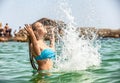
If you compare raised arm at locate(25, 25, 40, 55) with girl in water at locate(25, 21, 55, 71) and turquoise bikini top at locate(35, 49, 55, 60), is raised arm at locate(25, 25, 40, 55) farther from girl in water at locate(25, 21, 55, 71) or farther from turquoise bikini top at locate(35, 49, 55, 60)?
turquoise bikini top at locate(35, 49, 55, 60)

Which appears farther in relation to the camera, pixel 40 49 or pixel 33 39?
pixel 40 49

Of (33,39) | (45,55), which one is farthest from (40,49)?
(33,39)

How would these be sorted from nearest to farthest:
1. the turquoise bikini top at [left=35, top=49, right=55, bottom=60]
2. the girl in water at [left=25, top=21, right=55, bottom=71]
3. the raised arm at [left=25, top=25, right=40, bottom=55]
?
the raised arm at [left=25, top=25, right=40, bottom=55] < the girl in water at [left=25, top=21, right=55, bottom=71] < the turquoise bikini top at [left=35, top=49, right=55, bottom=60]

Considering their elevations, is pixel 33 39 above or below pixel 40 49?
above

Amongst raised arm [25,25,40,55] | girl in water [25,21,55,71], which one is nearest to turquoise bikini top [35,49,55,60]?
girl in water [25,21,55,71]

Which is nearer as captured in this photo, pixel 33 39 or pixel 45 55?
pixel 33 39

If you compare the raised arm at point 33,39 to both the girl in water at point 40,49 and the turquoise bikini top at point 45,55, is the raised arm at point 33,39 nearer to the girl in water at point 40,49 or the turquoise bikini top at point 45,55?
the girl in water at point 40,49

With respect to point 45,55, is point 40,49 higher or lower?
higher

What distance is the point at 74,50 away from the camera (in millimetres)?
9586

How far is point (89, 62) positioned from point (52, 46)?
1579mm

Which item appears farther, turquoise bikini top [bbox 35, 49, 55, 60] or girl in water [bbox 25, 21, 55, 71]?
turquoise bikini top [bbox 35, 49, 55, 60]

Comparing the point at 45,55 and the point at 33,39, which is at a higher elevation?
the point at 33,39

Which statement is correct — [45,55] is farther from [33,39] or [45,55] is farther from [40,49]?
[33,39]

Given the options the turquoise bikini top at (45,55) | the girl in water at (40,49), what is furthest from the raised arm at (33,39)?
the turquoise bikini top at (45,55)
